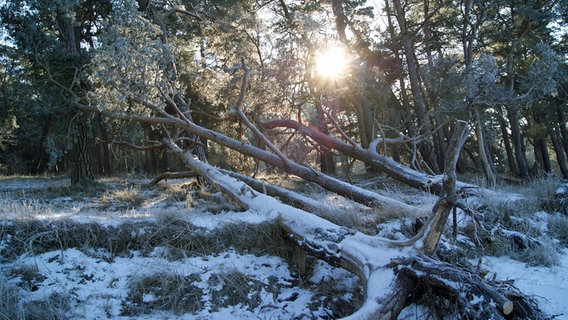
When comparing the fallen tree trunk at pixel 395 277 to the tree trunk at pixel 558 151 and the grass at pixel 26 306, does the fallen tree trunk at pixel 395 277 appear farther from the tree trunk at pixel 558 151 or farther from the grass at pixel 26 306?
the tree trunk at pixel 558 151

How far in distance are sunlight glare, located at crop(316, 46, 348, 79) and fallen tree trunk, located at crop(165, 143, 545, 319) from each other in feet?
23.5

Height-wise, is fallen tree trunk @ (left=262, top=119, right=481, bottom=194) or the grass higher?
fallen tree trunk @ (left=262, top=119, right=481, bottom=194)

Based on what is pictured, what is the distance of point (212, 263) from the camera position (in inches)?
178

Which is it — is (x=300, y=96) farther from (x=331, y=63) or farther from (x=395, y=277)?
(x=395, y=277)

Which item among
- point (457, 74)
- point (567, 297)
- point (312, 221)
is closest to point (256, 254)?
point (312, 221)

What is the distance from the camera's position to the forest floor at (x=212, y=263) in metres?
3.64

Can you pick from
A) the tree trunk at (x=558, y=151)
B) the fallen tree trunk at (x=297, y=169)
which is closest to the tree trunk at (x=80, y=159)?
the fallen tree trunk at (x=297, y=169)

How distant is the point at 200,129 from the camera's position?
897 centimetres

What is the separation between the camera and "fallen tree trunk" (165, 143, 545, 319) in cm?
303

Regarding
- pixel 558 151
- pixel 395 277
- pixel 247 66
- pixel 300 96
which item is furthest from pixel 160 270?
pixel 558 151

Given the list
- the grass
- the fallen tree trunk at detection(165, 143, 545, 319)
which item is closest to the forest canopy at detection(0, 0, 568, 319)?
the fallen tree trunk at detection(165, 143, 545, 319)

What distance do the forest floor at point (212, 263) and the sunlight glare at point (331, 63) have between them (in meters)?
6.08

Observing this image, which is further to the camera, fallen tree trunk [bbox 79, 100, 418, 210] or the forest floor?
fallen tree trunk [bbox 79, 100, 418, 210]

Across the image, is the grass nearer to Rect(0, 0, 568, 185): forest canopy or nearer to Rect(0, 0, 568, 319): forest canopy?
Rect(0, 0, 568, 319): forest canopy
